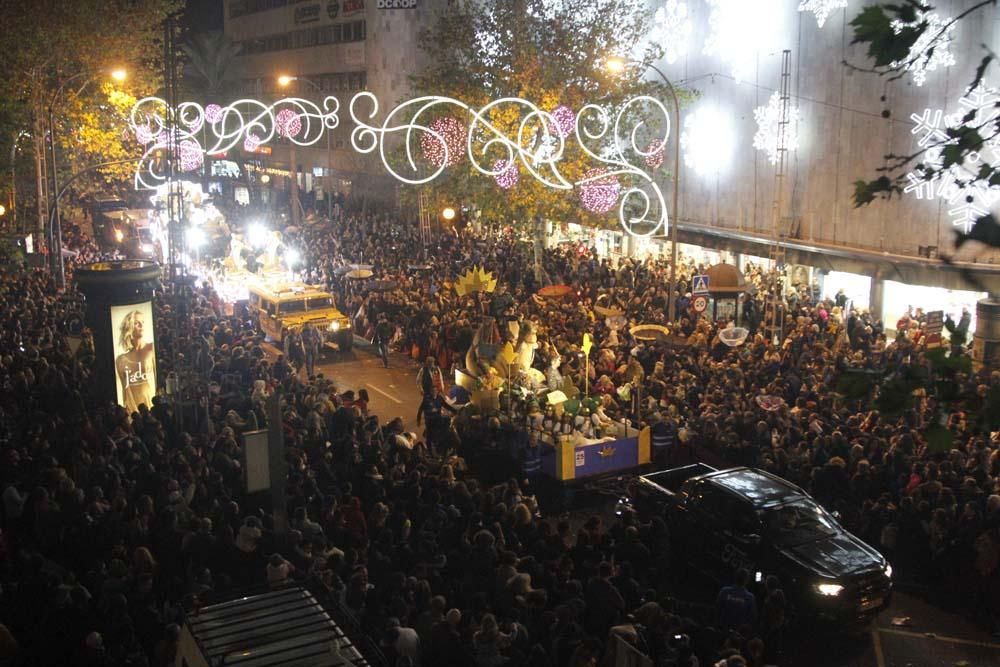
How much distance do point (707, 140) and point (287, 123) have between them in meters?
16.2

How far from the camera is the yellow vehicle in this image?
2623 cm

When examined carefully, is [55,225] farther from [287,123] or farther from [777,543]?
[777,543]

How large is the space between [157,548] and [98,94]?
32469mm

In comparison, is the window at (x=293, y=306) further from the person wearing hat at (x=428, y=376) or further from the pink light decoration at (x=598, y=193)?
the pink light decoration at (x=598, y=193)

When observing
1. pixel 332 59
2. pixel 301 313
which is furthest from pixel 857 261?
pixel 332 59

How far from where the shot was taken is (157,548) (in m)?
11.2

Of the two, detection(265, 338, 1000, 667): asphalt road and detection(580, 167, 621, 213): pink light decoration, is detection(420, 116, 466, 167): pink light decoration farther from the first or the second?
detection(265, 338, 1000, 667): asphalt road

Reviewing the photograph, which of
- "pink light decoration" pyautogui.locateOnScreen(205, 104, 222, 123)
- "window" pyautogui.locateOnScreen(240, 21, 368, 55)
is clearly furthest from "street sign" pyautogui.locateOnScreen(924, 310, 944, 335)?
"window" pyautogui.locateOnScreen(240, 21, 368, 55)

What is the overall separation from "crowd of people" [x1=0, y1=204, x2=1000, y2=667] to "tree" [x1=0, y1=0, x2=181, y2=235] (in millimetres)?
14897

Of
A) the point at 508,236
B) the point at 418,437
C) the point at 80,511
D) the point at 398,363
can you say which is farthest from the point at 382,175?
the point at 80,511

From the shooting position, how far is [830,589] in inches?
441

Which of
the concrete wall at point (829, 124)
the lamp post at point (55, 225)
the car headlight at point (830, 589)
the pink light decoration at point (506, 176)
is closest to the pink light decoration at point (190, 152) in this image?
the lamp post at point (55, 225)

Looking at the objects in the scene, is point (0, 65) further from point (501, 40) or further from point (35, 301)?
point (501, 40)

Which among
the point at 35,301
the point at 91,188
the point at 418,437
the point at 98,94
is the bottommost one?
the point at 418,437
